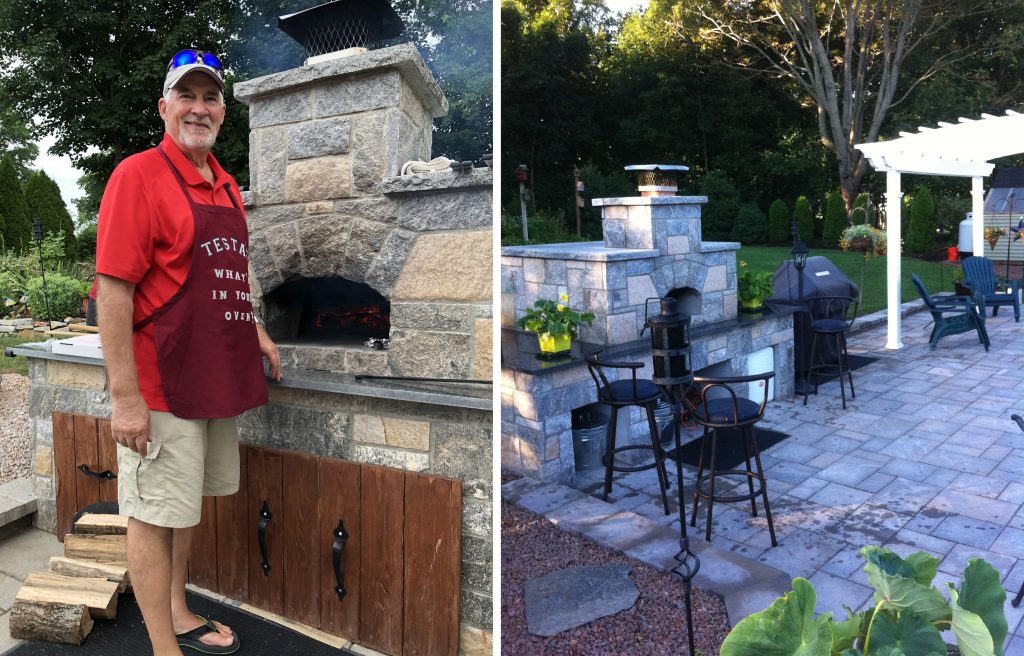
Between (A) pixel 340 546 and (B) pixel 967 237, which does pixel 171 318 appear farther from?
(B) pixel 967 237

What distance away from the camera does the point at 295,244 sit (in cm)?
214

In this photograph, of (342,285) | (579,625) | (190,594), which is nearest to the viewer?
(579,625)

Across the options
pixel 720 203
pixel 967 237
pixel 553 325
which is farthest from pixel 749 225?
pixel 967 237

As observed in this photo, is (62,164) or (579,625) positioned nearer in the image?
(579,625)

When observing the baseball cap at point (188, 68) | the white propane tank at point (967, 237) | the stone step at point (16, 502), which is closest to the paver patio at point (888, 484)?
the white propane tank at point (967, 237)

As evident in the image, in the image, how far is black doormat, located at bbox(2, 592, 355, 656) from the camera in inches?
79.5

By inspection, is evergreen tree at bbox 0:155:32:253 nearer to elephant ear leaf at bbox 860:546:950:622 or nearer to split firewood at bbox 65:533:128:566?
split firewood at bbox 65:533:128:566

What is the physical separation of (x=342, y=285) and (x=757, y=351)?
99.6 inches

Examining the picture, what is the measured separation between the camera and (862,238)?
10.2 ft

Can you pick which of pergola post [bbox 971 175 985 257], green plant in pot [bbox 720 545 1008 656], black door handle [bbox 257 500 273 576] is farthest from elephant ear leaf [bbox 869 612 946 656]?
pergola post [bbox 971 175 985 257]

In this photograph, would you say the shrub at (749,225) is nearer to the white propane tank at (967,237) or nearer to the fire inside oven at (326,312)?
the white propane tank at (967,237)

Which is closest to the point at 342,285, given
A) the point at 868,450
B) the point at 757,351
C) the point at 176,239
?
the point at 176,239

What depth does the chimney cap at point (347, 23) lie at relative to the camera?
1967mm

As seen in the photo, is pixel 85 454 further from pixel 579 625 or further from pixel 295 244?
pixel 579 625
